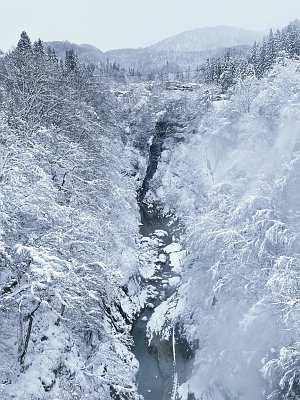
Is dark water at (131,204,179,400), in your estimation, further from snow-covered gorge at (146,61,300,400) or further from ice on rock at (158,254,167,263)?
ice on rock at (158,254,167,263)

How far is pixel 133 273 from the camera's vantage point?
26.1 meters

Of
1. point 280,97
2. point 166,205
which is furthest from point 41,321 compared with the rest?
point 280,97

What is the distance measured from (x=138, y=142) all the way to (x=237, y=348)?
39.4m

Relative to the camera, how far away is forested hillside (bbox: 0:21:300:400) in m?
14.1

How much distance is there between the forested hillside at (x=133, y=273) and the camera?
1412 centimetres

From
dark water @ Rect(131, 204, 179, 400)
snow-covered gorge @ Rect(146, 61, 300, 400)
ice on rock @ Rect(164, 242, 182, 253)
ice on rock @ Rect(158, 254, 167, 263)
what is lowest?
dark water @ Rect(131, 204, 179, 400)

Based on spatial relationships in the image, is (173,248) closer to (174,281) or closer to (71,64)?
(174,281)

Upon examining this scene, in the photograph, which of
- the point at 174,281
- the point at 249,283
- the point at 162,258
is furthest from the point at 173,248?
the point at 249,283

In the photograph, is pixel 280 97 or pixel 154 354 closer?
pixel 154 354

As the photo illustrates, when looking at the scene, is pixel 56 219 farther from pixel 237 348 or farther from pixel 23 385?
pixel 237 348

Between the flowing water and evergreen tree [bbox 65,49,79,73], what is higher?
evergreen tree [bbox 65,49,79,73]

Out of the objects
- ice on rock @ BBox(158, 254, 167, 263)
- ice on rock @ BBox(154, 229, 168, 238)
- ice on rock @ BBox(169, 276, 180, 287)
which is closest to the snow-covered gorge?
ice on rock @ BBox(169, 276, 180, 287)

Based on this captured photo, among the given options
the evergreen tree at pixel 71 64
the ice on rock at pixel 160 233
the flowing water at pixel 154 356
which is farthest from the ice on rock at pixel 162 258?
the evergreen tree at pixel 71 64

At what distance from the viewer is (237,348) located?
17.1 m
